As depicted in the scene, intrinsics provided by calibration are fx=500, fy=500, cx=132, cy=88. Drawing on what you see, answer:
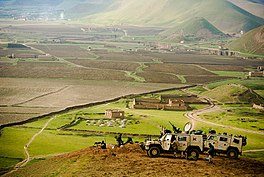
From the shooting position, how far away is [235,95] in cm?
7219

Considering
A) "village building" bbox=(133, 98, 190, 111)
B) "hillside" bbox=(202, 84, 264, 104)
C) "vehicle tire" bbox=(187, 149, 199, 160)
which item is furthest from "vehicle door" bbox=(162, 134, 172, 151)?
"hillside" bbox=(202, 84, 264, 104)

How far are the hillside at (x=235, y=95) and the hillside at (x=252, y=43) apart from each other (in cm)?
8470

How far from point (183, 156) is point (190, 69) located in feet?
280

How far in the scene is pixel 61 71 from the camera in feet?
328

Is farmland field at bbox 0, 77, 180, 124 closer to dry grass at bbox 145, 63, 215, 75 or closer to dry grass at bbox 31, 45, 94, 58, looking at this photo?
dry grass at bbox 145, 63, 215, 75

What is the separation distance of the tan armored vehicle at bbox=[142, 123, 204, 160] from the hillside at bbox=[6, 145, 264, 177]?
0.44 metres

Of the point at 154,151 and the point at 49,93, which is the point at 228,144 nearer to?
the point at 154,151

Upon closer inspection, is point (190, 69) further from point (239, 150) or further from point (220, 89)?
point (239, 150)

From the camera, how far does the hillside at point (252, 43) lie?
158125 millimetres

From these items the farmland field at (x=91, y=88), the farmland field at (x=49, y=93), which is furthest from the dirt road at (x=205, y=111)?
the farmland field at (x=49, y=93)

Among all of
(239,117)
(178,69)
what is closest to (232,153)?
(239,117)

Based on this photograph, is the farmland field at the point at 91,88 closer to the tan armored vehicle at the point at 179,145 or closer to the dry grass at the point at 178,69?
the dry grass at the point at 178,69

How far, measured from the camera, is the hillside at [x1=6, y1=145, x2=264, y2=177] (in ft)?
83.3

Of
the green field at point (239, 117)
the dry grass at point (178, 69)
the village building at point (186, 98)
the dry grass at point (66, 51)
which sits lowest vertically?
the green field at point (239, 117)
